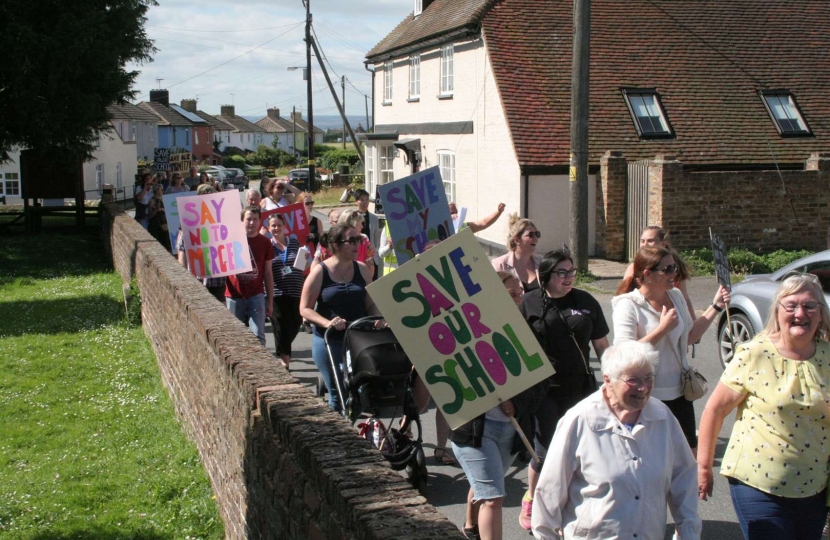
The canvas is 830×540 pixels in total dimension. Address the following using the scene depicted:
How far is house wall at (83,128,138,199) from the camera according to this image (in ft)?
181

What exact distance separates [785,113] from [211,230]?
18794 millimetres

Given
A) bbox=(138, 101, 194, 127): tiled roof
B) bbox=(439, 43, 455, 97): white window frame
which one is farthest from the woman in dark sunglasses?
bbox=(138, 101, 194, 127): tiled roof

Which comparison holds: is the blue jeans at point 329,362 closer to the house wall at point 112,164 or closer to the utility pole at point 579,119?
the utility pole at point 579,119

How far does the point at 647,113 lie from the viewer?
77.6ft

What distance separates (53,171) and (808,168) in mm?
19509

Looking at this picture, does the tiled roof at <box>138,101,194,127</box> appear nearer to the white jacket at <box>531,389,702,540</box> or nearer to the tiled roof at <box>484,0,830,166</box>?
the tiled roof at <box>484,0,830,166</box>

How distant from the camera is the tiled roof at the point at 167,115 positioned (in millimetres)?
92562

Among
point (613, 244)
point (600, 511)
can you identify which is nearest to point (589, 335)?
point (600, 511)

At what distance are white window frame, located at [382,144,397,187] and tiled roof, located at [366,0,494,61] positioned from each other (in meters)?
3.33

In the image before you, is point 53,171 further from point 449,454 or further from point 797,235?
point 449,454

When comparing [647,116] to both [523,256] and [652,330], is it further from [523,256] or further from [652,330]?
[652,330]

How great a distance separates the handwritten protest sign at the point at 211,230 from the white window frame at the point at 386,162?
78.4 ft

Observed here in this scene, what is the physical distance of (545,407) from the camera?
228 inches

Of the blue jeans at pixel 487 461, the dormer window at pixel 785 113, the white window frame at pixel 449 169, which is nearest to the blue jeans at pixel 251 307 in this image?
the blue jeans at pixel 487 461
